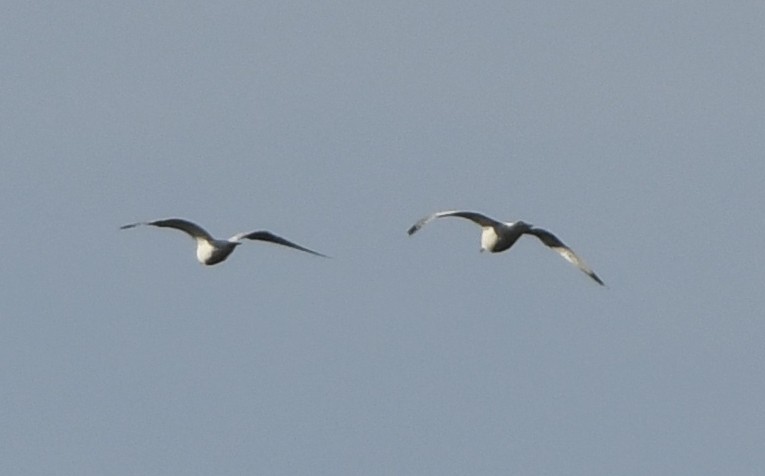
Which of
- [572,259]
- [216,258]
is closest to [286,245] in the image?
[216,258]

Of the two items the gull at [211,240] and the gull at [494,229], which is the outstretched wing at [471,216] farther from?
the gull at [211,240]

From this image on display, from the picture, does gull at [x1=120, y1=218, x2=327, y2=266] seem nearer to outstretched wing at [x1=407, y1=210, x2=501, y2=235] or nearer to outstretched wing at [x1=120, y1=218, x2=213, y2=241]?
outstretched wing at [x1=120, y1=218, x2=213, y2=241]

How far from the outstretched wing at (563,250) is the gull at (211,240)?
31.6 ft

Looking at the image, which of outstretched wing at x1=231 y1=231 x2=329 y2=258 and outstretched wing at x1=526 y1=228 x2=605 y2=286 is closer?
outstretched wing at x1=231 y1=231 x2=329 y2=258

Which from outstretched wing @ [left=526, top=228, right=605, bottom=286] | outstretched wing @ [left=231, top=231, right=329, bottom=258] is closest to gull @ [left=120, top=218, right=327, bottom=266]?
outstretched wing @ [left=231, top=231, right=329, bottom=258]

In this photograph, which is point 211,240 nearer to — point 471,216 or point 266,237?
point 266,237

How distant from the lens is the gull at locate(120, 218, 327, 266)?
8281 cm

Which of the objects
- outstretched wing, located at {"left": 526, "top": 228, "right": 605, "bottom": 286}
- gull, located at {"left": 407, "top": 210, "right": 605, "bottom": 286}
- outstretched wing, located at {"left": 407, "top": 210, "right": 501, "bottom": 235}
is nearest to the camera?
outstretched wing, located at {"left": 407, "top": 210, "right": 501, "bottom": 235}

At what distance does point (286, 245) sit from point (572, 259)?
437 inches

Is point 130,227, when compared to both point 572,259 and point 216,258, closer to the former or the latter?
point 216,258

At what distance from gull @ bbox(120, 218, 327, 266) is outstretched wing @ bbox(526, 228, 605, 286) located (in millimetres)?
9624

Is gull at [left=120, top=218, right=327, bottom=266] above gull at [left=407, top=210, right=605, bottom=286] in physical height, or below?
below

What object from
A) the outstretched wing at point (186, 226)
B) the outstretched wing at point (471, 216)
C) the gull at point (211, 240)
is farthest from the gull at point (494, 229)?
the outstretched wing at point (186, 226)

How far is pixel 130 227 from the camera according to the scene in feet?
261
